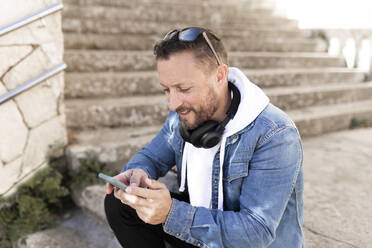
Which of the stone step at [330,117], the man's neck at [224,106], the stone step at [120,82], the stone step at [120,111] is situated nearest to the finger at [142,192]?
the man's neck at [224,106]

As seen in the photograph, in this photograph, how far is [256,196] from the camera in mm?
1215

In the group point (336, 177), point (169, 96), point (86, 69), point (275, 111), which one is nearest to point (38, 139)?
point (86, 69)

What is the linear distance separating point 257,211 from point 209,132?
37 cm

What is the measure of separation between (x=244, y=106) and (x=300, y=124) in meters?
2.22

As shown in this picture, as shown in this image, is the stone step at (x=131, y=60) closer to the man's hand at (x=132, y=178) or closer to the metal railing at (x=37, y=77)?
the metal railing at (x=37, y=77)

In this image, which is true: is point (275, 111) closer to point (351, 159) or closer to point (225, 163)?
point (225, 163)

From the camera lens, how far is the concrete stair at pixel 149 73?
2.63 m

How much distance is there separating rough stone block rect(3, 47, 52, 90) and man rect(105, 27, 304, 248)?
1119 millimetres

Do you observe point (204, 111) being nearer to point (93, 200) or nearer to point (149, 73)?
point (93, 200)

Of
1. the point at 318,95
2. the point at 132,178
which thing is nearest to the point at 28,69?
the point at 132,178

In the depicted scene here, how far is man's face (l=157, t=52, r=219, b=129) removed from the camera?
4.31 ft

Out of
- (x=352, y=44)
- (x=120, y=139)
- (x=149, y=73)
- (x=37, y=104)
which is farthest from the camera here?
(x=352, y=44)

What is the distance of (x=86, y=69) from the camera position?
123 inches

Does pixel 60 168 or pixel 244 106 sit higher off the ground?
pixel 244 106
